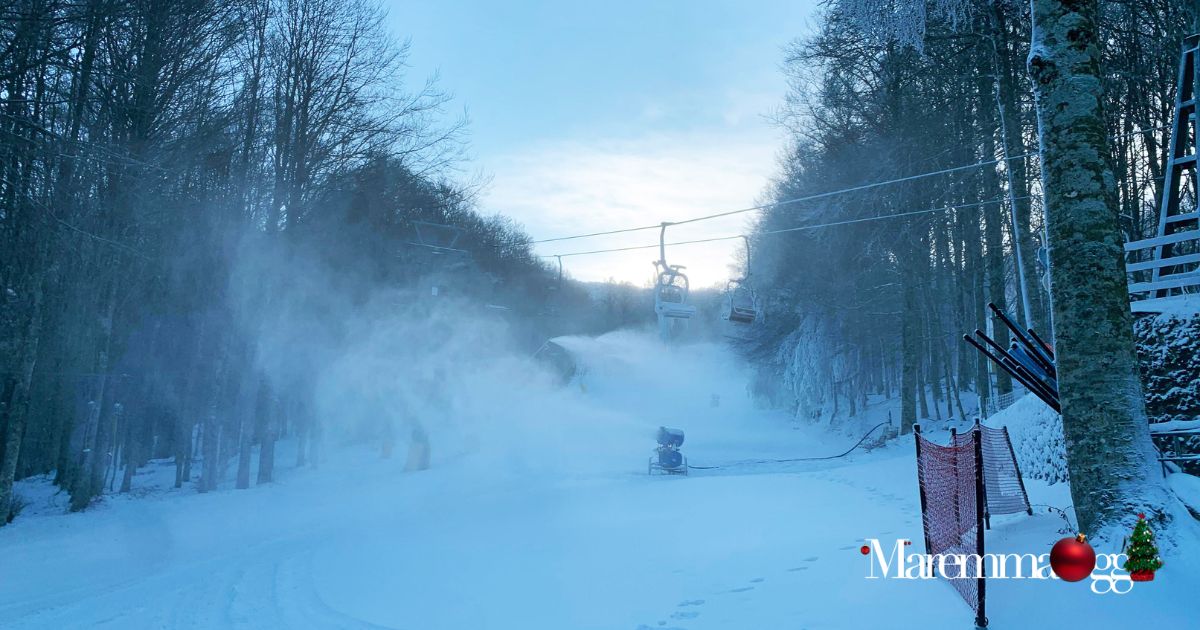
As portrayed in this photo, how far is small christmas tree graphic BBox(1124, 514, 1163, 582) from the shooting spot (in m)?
3.82

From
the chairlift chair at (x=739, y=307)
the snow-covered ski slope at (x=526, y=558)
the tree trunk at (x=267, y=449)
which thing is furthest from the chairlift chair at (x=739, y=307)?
the tree trunk at (x=267, y=449)

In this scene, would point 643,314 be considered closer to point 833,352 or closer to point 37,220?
point 833,352

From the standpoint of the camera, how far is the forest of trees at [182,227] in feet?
42.0

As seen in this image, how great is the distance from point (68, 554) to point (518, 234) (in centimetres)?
4333

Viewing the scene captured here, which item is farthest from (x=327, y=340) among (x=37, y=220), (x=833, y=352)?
(x=833, y=352)

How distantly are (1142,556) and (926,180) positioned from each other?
60.4 ft

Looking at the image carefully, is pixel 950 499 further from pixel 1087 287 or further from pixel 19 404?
pixel 19 404

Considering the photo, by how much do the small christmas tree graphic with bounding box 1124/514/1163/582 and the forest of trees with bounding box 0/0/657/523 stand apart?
1217 cm

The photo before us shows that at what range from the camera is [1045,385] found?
6219 mm

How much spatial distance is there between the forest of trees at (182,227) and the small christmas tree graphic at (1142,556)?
12175 millimetres

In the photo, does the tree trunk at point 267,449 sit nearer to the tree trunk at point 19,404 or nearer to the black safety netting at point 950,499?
the tree trunk at point 19,404

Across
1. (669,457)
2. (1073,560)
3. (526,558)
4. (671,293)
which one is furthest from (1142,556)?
(669,457)

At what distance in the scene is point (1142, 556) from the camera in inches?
152

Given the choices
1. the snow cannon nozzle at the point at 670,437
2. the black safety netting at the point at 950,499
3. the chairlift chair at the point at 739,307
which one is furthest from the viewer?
the snow cannon nozzle at the point at 670,437
